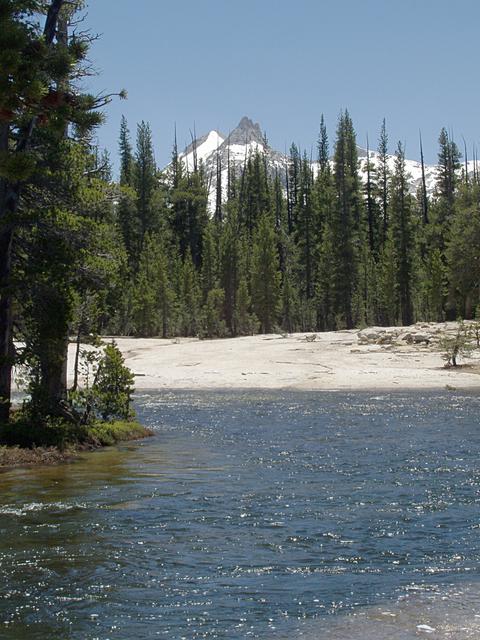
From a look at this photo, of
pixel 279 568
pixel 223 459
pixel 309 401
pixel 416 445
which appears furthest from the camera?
pixel 309 401

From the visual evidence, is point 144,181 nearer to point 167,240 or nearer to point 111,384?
point 167,240

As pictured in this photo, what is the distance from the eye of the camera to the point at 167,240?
291ft

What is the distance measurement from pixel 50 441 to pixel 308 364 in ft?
81.8

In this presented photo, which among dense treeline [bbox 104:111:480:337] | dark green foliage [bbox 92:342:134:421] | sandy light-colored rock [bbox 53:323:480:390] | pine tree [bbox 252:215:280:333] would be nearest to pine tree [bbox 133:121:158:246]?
dense treeline [bbox 104:111:480:337]

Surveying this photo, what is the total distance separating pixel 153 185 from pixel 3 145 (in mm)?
75671

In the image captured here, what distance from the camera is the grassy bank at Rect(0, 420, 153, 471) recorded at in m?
16.1

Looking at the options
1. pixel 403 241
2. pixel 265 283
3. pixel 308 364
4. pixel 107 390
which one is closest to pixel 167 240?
pixel 265 283

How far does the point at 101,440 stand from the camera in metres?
19.2

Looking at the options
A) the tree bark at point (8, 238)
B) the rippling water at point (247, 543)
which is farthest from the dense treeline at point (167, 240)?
the rippling water at point (247, 543)

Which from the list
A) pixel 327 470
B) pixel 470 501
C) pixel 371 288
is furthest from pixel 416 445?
pixel 371 288

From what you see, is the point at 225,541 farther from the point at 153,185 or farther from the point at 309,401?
the point at 153,185

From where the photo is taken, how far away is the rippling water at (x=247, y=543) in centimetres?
720

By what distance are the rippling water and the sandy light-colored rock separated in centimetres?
1752

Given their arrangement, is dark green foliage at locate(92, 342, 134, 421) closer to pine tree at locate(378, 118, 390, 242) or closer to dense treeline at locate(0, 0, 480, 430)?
dense treeline at locate(0, 0, 480, 430)
